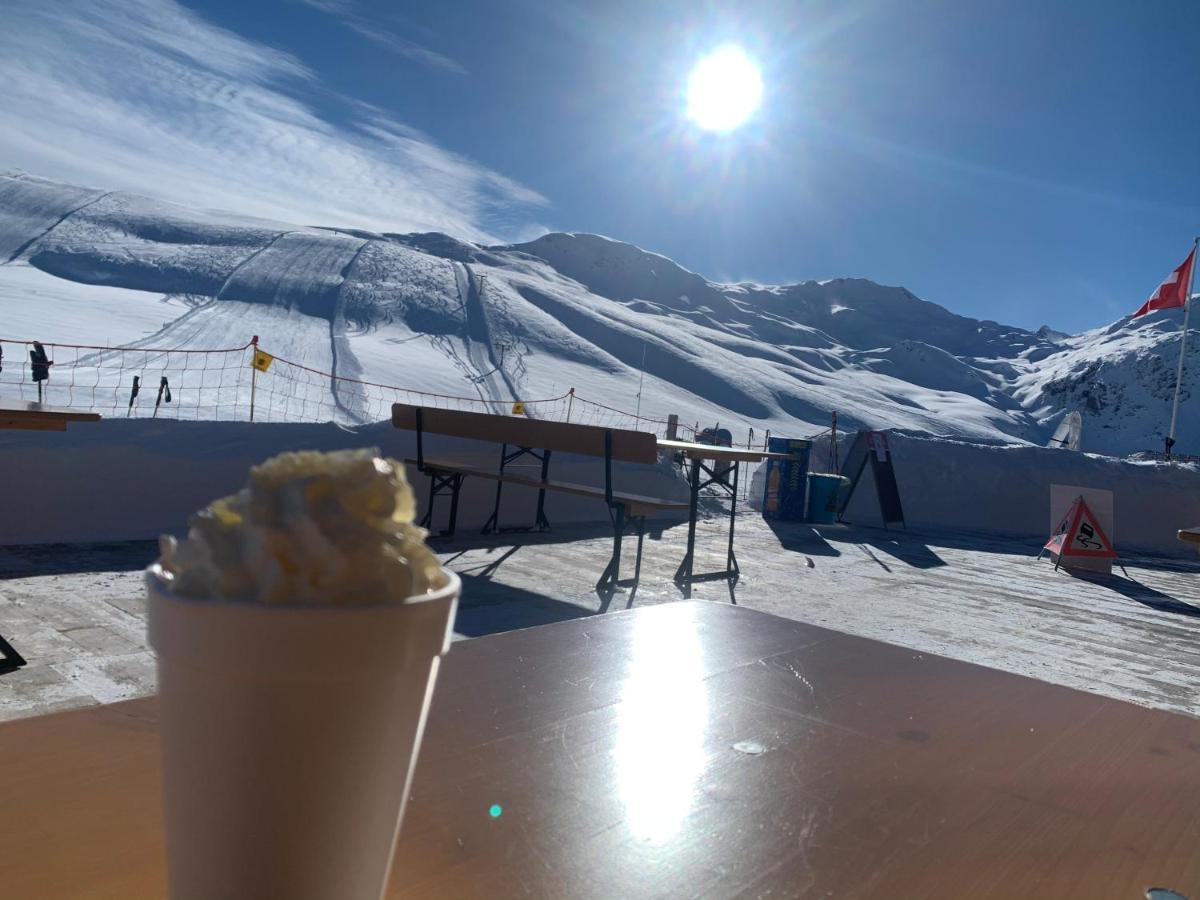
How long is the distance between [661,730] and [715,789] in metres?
0.17

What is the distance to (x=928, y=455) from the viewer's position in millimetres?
11086

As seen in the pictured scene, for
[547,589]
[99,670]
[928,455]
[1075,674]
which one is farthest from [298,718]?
[928,455]

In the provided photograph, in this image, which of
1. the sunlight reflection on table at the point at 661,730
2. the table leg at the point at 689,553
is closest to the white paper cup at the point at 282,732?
the sunlight reflection on table at the point at 661,730

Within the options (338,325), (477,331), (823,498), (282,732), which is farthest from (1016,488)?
(477,331)

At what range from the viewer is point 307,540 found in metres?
0.44

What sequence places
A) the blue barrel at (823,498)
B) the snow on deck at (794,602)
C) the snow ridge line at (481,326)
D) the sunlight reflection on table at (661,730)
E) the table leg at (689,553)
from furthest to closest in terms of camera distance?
the snow ridge line at (481,326) < the blue barrel at (823,498) < the table leg at (689,553) < the snow on deck at (794,602) < the sunlight reflection on table at (661,730)

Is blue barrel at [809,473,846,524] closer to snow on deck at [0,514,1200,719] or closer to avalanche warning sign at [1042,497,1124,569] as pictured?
snow on deck at [0,514,1200,719]

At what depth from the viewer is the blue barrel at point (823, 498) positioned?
9828mm

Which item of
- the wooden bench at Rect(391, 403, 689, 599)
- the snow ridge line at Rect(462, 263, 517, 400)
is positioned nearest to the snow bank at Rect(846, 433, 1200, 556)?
the wooden bench at Rect(391, 403, 689, 599)

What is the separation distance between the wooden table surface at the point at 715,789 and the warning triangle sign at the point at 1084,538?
262 inches

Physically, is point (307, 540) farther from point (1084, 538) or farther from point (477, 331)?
point (477, 331)

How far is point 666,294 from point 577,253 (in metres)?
12.8

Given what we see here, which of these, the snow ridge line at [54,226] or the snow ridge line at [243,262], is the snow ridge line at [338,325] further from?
the snow ridge line at [54,226]

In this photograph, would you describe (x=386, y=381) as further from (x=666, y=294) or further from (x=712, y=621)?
(x=666, y=294)
